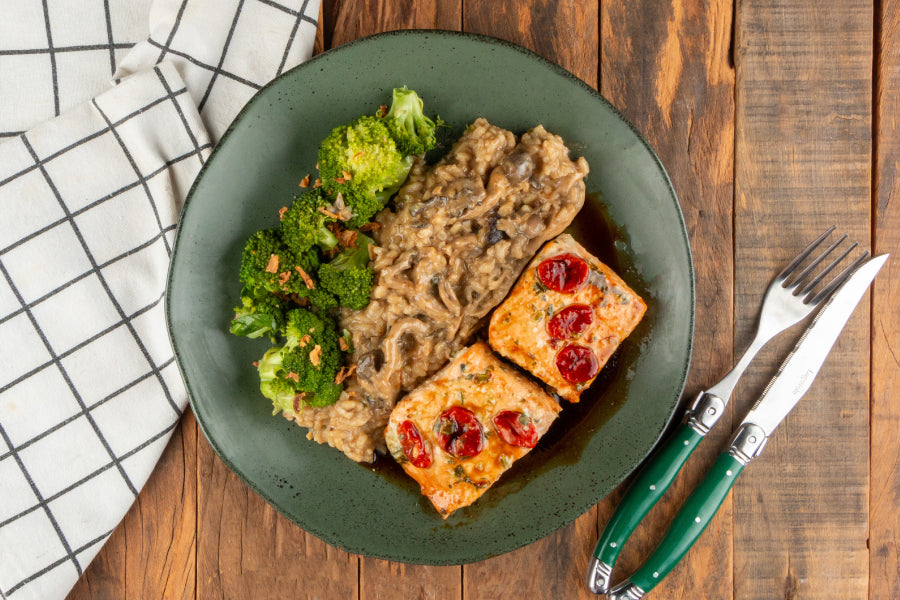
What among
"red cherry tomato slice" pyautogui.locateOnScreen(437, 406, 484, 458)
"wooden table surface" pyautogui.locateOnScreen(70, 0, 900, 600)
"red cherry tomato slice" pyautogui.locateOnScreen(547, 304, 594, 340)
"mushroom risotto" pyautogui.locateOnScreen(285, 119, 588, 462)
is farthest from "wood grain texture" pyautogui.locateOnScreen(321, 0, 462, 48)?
"red cherry tomato slice" pyautogui.locateOnScreen(437, 406, 484, 458)

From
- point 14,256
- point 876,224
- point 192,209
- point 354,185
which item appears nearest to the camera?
point 354,185

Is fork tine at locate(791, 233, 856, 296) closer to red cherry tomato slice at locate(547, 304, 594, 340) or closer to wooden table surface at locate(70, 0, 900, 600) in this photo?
wooden table surface at locate(70, 0, 900, 600)

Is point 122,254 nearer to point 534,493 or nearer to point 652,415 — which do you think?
point 534,493

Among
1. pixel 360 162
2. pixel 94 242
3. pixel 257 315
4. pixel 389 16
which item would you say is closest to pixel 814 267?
pixel 360 162

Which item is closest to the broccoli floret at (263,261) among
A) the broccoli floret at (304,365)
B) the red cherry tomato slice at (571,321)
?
the broccoli floret at (304,365)

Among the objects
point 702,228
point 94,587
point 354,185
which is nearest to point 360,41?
point 354,185

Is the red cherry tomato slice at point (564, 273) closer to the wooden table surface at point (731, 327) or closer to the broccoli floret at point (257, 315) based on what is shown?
the wooden table surface at point (731, 327)
